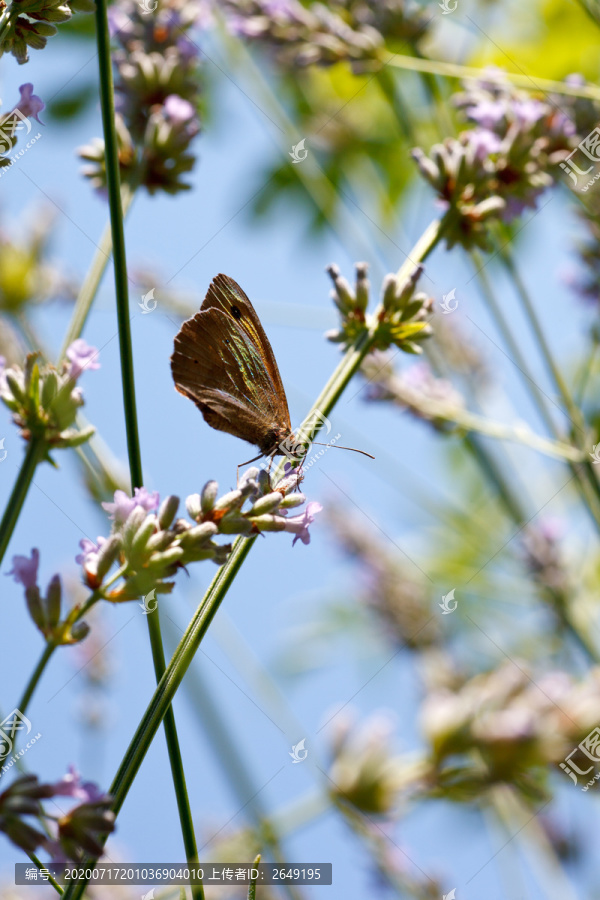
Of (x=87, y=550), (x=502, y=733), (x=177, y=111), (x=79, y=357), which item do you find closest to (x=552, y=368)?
(x=502, y=733)

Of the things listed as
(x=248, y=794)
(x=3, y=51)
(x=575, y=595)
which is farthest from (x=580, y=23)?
(x=248, y=794)

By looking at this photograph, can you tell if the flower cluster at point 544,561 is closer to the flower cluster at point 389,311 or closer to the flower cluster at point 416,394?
the flower cluster at point 416,394

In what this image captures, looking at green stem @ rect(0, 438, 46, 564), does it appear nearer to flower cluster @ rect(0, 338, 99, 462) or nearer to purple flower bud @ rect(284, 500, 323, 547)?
flower cluster @ rect(0, 338, 99, 462)

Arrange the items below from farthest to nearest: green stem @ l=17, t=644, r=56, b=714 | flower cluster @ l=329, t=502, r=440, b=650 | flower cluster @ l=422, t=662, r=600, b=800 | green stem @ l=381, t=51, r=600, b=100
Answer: flower cluster @ l=329, t=502, r=440, b=650, green stem @ l=381, t=51, r=600, b=100, flower cluster @ l=422, t=662, r=600, b=800, green stem @ l=17, t=644, r=56, b=714

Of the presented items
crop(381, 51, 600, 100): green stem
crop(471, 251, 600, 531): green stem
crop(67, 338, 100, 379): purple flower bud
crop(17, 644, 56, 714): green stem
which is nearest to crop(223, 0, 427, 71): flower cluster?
crop(381, 51, 600, 100): green stem

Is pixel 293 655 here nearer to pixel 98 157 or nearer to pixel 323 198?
pixel 323 198

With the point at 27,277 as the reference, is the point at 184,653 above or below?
below

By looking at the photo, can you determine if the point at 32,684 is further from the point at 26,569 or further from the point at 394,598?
the point at 394,598
